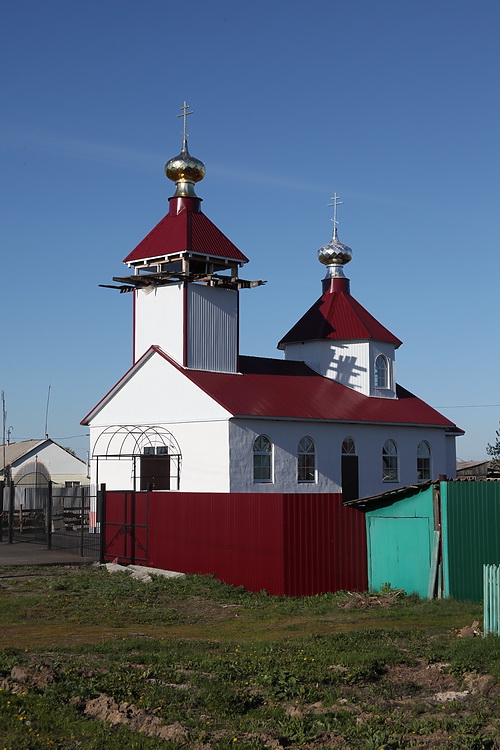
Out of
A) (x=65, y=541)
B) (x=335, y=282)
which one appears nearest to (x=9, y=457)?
(x=335, y=282)

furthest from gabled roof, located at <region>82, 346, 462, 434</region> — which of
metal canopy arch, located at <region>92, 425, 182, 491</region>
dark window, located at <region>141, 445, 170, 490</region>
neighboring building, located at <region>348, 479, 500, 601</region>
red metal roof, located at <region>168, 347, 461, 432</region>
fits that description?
neighboring building, located at <region>348, 479, 500, 601</region>

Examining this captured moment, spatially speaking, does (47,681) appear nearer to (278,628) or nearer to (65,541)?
(278,628)

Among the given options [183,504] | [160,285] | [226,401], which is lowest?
[183,504]

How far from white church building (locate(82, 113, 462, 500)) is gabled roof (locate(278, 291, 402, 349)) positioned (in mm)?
464

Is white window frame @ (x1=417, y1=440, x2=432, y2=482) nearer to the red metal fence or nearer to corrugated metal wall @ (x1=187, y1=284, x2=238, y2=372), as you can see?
corrugated metal wall @ (x1=187, y1=284, x2=238, y2=372)

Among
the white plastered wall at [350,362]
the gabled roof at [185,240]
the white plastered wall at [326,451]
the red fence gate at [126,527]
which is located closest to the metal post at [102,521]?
the red fence gate at [126,527]

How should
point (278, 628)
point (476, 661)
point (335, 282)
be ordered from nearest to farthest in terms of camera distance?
point (476, 661)
point (278, 628)
point (335, 282)

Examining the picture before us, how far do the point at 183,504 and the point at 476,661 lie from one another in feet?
41.2

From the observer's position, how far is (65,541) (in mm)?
30141

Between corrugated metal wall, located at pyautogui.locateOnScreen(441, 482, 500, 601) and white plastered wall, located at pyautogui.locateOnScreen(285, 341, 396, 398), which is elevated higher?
white plastered wall, located at pyautogui.locateOnScreen(285, 341, 396, 398)

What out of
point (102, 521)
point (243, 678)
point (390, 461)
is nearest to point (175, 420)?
point (102, 521)

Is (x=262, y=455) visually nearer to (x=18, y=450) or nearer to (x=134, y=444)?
(x=134, y=444)

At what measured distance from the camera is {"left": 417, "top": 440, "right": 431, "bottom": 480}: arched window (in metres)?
38.3

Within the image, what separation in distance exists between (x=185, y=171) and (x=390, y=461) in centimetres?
1405
